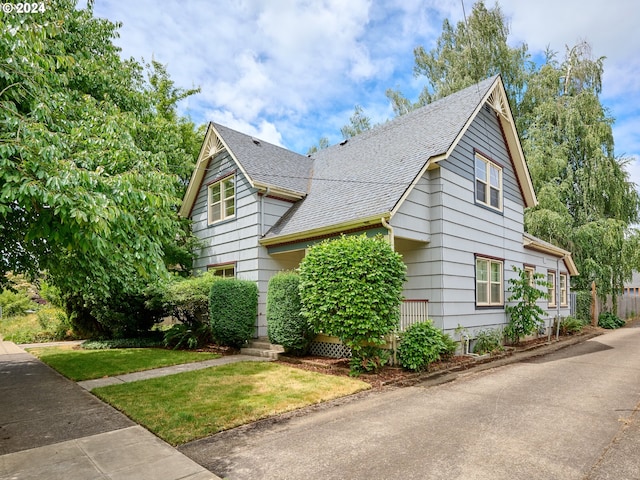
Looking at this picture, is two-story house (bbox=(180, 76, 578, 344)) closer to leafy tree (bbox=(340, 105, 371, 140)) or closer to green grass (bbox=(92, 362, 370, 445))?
green grass (bbox=(92, 362, 370, 445))

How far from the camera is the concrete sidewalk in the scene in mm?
3875

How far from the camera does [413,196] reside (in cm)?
980

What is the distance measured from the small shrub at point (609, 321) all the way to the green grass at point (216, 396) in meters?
18.4

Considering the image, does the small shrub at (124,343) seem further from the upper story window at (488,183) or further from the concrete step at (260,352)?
the upper story window at (488,183)

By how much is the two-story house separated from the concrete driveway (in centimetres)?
334

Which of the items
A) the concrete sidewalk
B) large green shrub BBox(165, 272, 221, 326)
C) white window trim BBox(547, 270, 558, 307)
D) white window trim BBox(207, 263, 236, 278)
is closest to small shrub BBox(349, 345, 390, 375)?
the concrete sidewalk

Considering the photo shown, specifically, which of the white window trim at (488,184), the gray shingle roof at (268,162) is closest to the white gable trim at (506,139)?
the white window trim at (488,184)

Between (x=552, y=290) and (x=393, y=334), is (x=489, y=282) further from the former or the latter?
(x=552, y=290)

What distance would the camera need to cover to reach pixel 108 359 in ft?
34.1

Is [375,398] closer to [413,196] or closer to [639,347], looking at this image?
[413,196]

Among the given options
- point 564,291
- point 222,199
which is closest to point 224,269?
point 222,199

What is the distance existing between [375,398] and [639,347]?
11.0m

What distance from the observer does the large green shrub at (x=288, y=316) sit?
382 inches

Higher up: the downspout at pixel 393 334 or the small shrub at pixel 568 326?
the downspout at pixel 393 334
